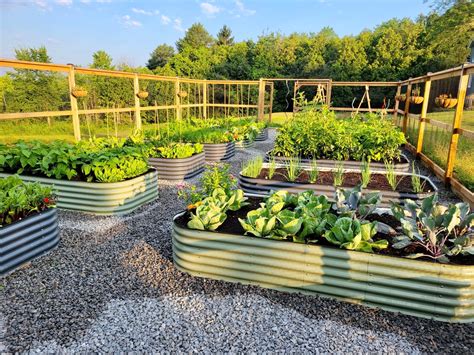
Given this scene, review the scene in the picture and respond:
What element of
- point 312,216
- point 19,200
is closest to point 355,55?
point 312,216

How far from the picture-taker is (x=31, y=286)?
243cm

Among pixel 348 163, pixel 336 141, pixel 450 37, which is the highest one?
pixel 450 37

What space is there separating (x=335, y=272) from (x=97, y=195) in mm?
2835

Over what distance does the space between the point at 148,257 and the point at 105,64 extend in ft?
44.3

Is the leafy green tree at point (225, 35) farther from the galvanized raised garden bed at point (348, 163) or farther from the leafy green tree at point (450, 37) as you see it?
the galvanized raised garden bed at point (348, 163)

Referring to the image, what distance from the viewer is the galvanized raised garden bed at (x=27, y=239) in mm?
2576

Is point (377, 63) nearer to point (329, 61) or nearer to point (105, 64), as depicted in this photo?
point (329, 61)

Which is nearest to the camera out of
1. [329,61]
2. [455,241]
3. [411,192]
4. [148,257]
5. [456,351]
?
[456,351]

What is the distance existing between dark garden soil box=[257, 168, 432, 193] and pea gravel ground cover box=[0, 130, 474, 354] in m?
2.04

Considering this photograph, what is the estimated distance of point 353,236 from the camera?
2.23m

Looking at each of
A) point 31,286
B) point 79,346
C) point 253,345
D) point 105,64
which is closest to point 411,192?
point 253,345

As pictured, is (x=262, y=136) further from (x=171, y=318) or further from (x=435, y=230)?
(x=171, y=318)

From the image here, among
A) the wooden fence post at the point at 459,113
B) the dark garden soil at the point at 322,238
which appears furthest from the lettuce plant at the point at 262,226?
the wooden fence post at the point at 459,113

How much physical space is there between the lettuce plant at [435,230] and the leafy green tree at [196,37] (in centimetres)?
3675
